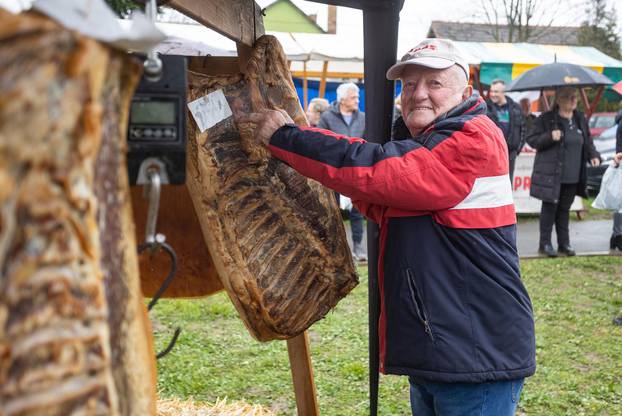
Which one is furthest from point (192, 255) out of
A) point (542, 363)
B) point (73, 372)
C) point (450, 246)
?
point (542, 363)

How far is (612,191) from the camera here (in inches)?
277

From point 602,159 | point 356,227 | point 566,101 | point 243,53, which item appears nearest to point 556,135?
point 566,101

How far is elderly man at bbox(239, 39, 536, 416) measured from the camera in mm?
1976

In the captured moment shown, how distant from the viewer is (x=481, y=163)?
2039mm

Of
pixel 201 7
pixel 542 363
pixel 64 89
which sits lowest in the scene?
pixel 542 363

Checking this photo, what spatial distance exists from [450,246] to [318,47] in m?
9.59

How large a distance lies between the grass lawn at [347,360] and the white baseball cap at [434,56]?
7.56 feet

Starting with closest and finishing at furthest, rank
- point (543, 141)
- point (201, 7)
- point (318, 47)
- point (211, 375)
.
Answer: point (201, 7) → point (211, 375) → point (543, 141) → point (318, 47)

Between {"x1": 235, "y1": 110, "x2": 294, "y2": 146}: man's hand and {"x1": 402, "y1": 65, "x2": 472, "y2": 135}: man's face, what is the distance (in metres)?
0.46

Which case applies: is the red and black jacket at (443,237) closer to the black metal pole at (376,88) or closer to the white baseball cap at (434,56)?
the white baseball cap at (434,56)

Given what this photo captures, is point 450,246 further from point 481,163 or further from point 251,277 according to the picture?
point 251,277

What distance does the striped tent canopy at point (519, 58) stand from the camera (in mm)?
12359

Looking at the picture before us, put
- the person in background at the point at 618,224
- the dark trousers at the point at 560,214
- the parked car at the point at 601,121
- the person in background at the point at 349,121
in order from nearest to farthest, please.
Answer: the person in background at the point at 618,224, the person in background at the point at 349,121, the dark trousers at the point at 560,214, the parked car at the point at 601,121

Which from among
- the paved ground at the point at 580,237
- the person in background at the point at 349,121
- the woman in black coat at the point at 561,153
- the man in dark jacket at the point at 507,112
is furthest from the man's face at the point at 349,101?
the woman in black coat at the point at 561,153
